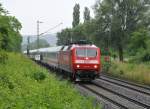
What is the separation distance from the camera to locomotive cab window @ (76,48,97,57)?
1262 inches

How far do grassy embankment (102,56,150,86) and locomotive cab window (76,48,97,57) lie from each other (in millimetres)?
4449

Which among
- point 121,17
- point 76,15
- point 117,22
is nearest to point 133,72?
point 117,22

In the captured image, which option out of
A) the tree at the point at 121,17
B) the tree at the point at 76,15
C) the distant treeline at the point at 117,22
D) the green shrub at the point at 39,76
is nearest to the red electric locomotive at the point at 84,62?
the green shrub at the point at 39,76

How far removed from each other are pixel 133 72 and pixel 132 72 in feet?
0.94

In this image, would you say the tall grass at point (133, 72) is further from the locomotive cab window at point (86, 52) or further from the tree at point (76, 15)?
the tree at point (76, 15)

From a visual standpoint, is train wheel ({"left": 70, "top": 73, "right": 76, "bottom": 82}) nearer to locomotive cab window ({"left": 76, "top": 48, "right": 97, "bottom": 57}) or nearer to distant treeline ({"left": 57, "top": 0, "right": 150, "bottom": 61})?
locomotive cab window ({"left": 76, "top": 48, "right": 97, "bottom": 57})

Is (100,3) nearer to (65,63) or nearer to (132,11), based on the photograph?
(132,11)

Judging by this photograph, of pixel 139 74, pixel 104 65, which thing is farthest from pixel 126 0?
pixel 139 74

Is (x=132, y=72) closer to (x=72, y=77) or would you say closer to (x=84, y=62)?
(x=72, y=77)

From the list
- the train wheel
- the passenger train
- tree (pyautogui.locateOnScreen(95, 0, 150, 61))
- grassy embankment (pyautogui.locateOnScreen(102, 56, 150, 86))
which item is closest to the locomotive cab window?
the passenger train

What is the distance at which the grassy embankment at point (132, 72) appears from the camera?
114 feet

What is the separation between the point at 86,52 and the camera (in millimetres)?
32250

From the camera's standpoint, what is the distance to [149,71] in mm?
35594

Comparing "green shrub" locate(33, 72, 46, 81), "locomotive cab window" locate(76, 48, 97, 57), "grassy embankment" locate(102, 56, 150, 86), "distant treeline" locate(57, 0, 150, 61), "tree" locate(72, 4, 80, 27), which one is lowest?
"grassy embankment" locate(102, 56, 150, 86)
